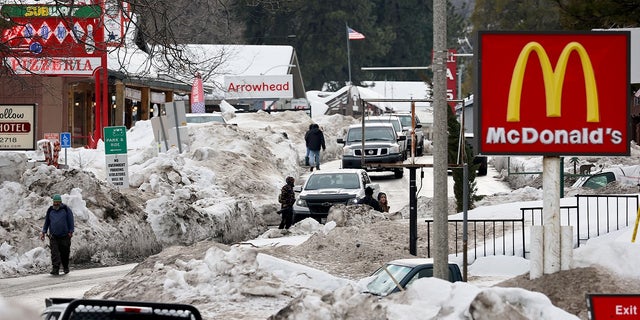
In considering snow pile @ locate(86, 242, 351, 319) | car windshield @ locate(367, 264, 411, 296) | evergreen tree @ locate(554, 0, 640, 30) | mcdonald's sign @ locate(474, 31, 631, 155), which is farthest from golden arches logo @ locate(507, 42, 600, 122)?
evergreen tree @ locate(554, 0, 640, 30)

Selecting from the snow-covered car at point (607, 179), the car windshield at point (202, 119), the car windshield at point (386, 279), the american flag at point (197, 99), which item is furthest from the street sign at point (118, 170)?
the american flag at point (197, 99)

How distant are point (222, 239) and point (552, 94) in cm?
1761

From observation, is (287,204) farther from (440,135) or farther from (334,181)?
(440,135)

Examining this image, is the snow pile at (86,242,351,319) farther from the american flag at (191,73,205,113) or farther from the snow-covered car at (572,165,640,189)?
the american flag at (191,73,205,113)

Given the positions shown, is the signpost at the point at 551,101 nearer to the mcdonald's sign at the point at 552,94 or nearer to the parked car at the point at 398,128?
the mcdonald's sign at the point at 552,94

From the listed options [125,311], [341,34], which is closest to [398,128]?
[125,311]

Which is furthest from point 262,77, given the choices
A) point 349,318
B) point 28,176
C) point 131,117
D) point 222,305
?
point 349,318

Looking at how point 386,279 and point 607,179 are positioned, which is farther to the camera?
point 607,179

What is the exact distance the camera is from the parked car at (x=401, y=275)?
14734 millimetres

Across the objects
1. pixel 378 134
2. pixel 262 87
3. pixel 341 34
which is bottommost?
pixel 378 134

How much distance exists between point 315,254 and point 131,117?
127 ft

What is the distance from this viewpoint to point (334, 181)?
3212 centimetres

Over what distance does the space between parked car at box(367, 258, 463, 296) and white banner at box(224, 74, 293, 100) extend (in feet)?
206

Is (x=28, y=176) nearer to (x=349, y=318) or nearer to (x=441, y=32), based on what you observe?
(x=441, y=32)
